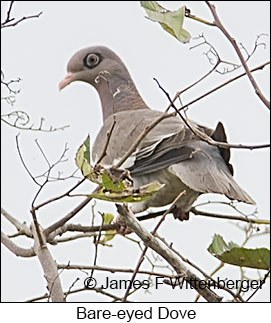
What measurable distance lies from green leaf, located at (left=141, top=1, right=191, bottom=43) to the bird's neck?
74.0 inches

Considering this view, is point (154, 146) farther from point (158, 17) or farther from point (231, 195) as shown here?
point (158, 17)

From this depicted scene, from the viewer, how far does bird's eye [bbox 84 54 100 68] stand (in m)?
2.61

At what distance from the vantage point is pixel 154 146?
1916 mm

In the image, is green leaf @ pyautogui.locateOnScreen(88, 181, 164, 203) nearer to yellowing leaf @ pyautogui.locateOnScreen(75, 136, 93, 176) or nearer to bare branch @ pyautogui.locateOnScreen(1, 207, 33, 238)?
yellowing leaf @ pyautogui.locateOnScreen(75, 136, 93, 176)

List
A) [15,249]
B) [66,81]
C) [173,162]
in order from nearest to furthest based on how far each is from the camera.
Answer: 1. [15,249]
2. [173,162]
3. [66,81]

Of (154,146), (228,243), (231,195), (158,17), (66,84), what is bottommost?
(228,243)

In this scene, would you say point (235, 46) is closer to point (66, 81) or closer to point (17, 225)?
point (17, 225)

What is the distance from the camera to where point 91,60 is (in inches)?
104

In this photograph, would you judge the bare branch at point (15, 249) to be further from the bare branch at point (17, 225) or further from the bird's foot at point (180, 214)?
the bird's foot at point (180, 214)

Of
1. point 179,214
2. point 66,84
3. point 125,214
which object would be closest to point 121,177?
point 125,214

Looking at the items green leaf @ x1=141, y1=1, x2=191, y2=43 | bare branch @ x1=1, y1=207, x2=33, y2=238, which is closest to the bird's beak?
bare branch @ x1=1, y1=207, x2=33, y2=238

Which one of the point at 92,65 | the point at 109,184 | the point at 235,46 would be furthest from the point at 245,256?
the point at 92,65

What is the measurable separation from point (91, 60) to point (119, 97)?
0.58 feet
